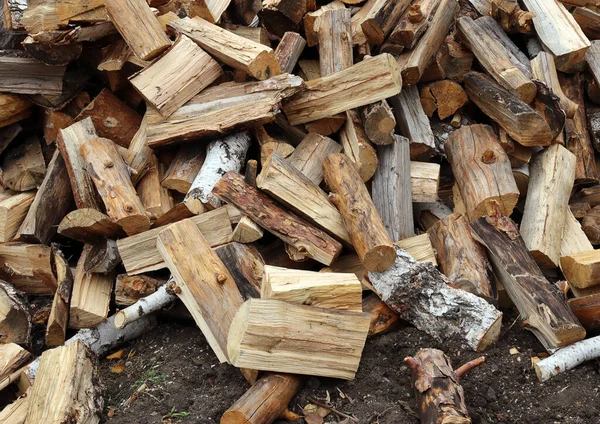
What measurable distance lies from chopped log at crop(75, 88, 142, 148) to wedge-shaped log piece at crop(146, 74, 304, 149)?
0.40 metres

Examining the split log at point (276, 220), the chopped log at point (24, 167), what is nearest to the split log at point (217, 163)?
the split log at point (276, 220)

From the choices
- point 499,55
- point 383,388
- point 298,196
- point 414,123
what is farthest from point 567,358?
point 499,55

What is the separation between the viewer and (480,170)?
4.38 m

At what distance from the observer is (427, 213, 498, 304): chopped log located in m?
3.83

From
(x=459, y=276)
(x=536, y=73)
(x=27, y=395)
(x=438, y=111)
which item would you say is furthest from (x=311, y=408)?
(x=536, y=73)

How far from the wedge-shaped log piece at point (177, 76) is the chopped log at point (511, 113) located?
1857 mm

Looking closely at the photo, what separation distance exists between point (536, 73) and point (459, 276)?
1863 mm

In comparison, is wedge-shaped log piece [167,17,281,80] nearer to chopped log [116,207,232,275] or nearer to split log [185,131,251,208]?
split log [185,131,251,208]

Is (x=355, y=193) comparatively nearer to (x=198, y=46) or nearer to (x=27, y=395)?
(x=198, y=46)

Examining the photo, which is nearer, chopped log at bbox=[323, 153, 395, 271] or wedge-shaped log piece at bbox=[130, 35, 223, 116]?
chopped log at bbox=[323, 153, 395, 271]

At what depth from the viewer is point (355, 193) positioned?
4031 mm

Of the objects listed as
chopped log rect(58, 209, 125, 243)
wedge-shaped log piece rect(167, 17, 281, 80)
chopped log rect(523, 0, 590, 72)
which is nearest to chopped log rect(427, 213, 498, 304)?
wedge-shaped log piece rect(167, 17, 281, 80)

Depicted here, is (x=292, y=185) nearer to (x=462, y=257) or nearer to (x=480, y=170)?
(x=462, y=257)

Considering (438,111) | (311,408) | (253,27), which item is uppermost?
(253,27)
